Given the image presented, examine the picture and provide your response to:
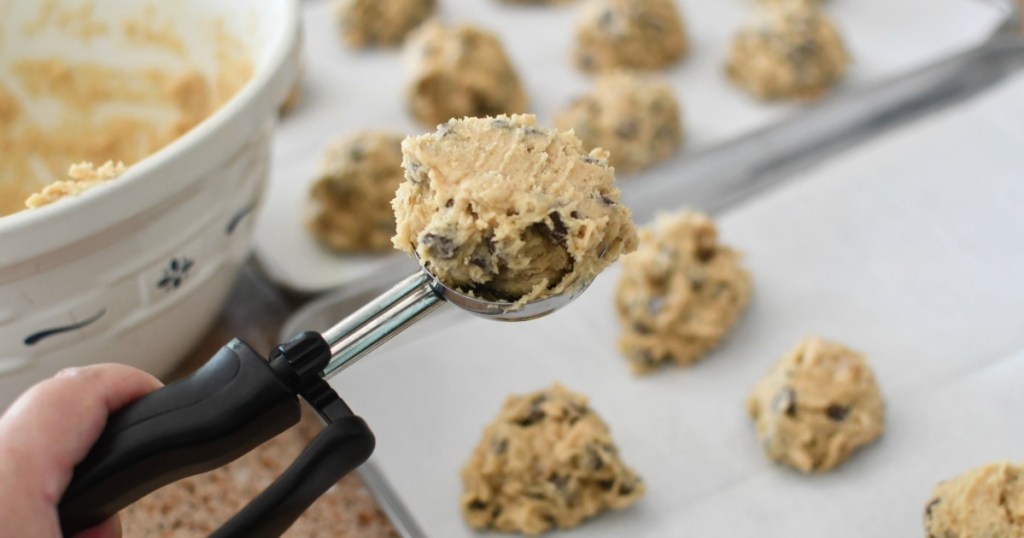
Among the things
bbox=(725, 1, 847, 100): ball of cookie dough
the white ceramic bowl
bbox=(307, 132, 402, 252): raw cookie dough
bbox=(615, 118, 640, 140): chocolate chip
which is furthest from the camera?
bbox=(725, 1, 847, 100): ball of cookie dough

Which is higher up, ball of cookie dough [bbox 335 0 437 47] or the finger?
the finger

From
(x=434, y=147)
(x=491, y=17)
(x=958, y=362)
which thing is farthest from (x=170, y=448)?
(x=491, y=17)

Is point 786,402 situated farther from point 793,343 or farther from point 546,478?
point 546,478

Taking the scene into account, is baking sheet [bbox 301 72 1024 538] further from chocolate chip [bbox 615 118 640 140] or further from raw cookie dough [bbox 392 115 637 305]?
raw cookie dough [bbox 392 115 637 305]

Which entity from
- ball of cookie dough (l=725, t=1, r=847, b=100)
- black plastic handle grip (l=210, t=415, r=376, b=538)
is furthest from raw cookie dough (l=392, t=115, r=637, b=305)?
ball of cookie dough (l=725, t=1, r=847, b=100)

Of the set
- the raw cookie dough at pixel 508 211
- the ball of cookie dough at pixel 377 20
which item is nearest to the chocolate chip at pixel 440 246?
the raw cookie dough at pixel 508 211

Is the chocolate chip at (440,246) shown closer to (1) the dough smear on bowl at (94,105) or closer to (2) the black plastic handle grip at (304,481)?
(2) the black plastic handle grip at (304,481)
